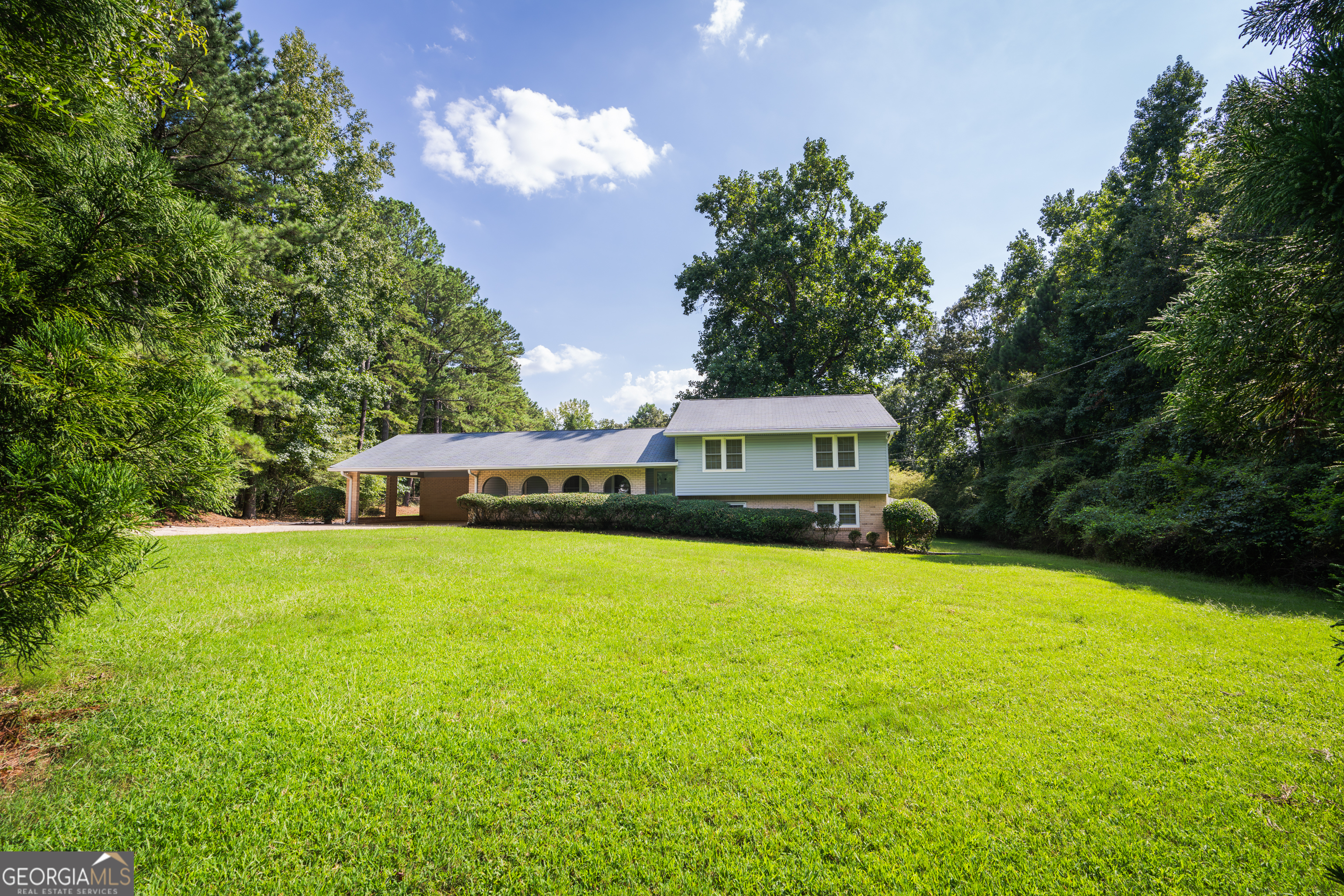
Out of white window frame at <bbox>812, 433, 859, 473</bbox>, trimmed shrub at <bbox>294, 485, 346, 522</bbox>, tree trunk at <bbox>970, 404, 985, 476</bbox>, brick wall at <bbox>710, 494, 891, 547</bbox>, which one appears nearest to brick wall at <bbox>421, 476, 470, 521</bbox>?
trimmed shrub at <bbox>294, 485, 346, 522</bbox>

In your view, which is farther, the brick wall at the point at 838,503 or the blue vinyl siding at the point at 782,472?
the blue vinyl siding at the point at 782,472

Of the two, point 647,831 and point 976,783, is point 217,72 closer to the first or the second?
point 647,831

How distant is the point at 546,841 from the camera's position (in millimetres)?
2639

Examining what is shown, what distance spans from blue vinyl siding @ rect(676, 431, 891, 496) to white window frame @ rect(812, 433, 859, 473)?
0.26 ft

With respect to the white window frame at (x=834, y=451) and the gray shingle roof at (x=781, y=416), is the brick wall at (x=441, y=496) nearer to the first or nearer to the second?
the gray shingle roof at (x=781, y=416)

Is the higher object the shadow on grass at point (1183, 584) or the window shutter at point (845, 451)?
the window shutter at point (845, 451)

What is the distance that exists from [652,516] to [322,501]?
622 inches

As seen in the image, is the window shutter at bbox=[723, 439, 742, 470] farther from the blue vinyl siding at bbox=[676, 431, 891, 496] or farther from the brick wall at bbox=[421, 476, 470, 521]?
the brick wall at bbox=[421, 476, 470, 521]

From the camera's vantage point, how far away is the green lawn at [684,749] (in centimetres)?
251

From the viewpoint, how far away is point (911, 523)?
15.8 m

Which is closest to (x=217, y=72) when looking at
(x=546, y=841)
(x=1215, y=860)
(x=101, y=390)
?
(x=101, y=390)

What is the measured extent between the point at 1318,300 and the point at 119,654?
912 cm

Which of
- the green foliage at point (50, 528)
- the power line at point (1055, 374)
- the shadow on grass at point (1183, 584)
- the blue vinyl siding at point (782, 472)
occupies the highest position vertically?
the power line at point (1055, 374)

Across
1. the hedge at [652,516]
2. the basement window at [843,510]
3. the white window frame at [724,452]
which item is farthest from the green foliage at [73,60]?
the basement window at [843,510]
